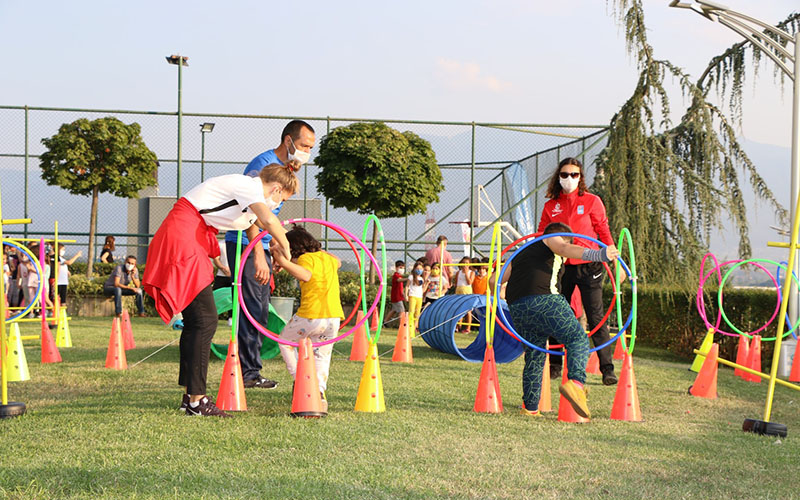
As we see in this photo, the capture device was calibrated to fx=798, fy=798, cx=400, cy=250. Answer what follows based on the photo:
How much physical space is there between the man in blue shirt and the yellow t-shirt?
1.70 ft

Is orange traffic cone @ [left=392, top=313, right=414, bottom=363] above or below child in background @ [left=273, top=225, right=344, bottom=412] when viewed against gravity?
below

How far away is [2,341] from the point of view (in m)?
5.36

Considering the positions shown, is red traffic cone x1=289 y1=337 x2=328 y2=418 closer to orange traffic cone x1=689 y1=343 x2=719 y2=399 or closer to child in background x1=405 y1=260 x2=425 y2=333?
orange traffic cone x1=689 y1=343 x2=719 y2=399

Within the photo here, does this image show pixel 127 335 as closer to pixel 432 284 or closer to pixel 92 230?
pixel 432 284

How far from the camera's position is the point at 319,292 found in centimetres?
590

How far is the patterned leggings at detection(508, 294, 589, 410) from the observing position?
18.2 feet

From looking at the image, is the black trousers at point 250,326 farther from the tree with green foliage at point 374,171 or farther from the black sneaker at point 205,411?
the tree with green foliage at point 374,171

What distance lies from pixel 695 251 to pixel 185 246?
336 inches

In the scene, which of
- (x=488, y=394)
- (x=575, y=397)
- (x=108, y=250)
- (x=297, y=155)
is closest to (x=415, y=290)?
(x=108, y=250)

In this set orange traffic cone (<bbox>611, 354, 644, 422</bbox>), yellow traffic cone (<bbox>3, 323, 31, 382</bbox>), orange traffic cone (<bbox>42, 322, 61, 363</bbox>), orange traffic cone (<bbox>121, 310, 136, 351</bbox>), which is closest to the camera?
orange traffic cone (<bbox>611, 354, 644, 422</bbox>)

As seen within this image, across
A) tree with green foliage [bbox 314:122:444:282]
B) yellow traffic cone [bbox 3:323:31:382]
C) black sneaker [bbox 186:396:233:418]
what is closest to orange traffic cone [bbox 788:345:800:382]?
black sneaker [bbox 186:396:233:418]

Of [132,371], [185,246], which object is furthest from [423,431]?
[132,371]

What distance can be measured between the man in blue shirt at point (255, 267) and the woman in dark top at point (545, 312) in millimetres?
1923

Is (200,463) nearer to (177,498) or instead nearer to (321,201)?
(177,498)
